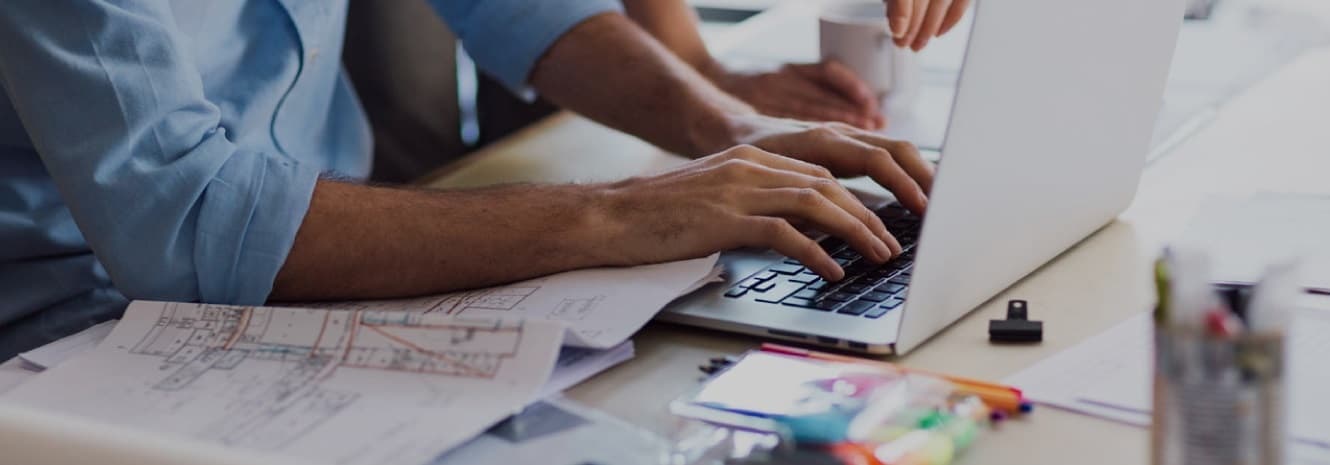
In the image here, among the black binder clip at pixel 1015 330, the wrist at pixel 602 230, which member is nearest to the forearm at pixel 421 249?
the wrist at pixel 602 230

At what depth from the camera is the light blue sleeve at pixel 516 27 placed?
1.41m

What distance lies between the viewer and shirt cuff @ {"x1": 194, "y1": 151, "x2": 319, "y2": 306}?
0.91m

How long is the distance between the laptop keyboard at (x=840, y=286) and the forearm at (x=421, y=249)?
0.11m

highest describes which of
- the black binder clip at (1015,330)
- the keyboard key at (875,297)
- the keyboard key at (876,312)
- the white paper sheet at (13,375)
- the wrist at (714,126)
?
the wrist at (714,126)

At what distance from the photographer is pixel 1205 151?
124cm

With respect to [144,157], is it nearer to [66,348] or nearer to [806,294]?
[66,348]

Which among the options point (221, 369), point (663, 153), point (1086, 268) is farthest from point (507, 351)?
point (663, 153)

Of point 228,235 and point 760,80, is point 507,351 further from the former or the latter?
point 760,80

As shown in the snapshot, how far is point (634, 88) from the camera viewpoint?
4.42 feet

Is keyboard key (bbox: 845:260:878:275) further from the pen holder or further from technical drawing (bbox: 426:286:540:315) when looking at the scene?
the pen holder

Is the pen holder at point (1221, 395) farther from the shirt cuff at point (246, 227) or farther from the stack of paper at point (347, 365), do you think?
the shirt cuff at point (246, 227)

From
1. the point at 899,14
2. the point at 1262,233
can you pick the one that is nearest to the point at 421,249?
the point at 899,14

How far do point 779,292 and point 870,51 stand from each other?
53cm

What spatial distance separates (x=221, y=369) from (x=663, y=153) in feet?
2.01
